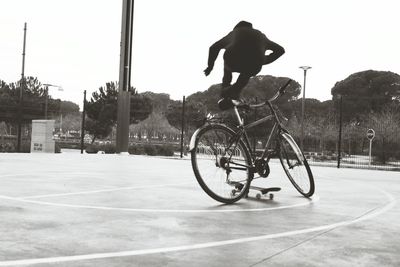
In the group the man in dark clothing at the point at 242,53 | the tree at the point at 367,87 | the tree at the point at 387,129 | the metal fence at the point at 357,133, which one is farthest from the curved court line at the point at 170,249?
the tree at the point at 367,87

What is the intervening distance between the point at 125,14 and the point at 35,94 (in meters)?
45.2

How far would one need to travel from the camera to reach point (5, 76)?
54094mm

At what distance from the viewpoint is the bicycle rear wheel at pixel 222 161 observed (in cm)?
416

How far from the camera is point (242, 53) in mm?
4465

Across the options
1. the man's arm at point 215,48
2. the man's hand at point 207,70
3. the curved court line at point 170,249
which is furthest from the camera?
the man's hand at point 207,70

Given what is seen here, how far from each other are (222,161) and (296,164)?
92 centimetres

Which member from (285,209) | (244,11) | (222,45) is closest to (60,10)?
(244,11)

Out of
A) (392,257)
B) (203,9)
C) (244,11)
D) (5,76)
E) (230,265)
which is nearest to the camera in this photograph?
(230,265)

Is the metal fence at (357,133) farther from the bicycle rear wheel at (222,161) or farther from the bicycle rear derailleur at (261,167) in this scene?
the bicycle rear wheel at (222,161)

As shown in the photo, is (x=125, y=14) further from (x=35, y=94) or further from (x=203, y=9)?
(x=35, y=94)

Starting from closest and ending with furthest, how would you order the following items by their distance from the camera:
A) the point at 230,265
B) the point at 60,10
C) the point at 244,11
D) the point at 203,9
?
the point at 230,265 → the point at 244,11 → the point at 203,9 → the point at 60,10

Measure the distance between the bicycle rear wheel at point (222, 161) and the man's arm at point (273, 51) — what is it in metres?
0.93

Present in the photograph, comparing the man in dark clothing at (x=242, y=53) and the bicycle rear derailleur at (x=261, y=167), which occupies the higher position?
the man in dark clothing at (x=242, y=53)

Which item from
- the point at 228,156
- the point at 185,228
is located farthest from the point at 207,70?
the point at 185,228
